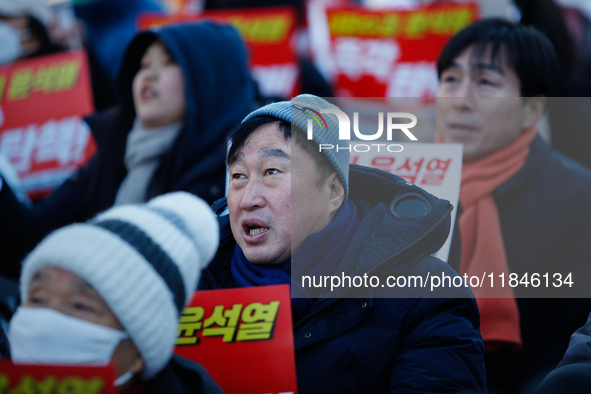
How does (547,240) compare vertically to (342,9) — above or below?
below

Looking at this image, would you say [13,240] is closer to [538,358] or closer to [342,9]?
[538,358]

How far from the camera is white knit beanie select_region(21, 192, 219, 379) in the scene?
1.23 m

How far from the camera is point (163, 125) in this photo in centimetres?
304

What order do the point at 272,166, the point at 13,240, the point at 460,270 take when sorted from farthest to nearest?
1. the point at 13,240
2. the point at 460,270
3. the point at 272,166

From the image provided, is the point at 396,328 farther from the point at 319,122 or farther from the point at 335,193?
the point at 319,122

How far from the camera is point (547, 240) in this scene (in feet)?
7.32

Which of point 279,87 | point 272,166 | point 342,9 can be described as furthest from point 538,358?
point 342,9

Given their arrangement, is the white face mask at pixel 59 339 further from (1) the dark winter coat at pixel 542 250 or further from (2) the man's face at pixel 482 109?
(2) the man's face at pixel 482 109

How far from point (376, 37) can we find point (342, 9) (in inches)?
15.9

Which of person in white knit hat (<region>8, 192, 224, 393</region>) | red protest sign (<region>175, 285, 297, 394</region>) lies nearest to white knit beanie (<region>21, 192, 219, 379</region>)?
person in white knit hat (<region>8, 192, 224, 393</region>)

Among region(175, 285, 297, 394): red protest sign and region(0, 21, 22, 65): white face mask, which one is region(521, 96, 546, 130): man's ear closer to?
Answer: region(175, 285, 297, 394): red protest sign

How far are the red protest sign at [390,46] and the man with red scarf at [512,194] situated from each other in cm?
175

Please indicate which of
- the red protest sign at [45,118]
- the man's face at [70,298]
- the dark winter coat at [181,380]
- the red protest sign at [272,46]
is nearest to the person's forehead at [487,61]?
the dark winter coat at [181,380]

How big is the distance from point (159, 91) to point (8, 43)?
6.67 ft
